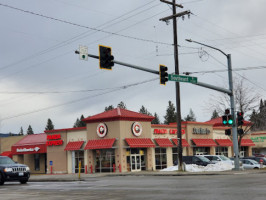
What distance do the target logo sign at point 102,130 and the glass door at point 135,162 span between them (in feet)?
13.0

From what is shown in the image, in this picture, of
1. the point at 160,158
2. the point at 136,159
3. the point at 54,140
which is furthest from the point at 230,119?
the point at 54,140

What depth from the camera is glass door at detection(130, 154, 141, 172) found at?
4506 cm

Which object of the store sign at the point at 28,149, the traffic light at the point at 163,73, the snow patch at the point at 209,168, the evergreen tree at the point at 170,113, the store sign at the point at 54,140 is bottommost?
the snow patch at the point at 209,168

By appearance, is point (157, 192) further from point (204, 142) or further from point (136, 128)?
point (204, 142)

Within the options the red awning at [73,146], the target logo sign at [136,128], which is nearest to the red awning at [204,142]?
the target logo sign at [136,128]

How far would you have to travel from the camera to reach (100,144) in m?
44.3

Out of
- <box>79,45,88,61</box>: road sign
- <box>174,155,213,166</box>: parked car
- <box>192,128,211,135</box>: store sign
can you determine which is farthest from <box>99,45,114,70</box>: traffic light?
<box>192,128,211,135</box>: store sign

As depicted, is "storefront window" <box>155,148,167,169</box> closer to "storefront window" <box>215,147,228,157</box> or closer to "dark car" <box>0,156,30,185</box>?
"storefront window" <box>215,147,228,157</box>

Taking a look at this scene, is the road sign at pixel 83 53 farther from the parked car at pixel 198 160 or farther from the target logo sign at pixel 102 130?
the target logo sign at pixel 102 130

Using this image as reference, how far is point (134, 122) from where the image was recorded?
45250 millimetres

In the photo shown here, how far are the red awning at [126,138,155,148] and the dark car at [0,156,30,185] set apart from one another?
850 inches

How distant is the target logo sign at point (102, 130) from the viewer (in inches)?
1758

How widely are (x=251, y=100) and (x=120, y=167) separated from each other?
879 inches

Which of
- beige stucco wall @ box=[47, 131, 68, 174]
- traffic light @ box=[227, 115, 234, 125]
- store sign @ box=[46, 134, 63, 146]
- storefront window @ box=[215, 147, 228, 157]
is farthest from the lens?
storefront window @ box=[215, 147, 228, 157]
